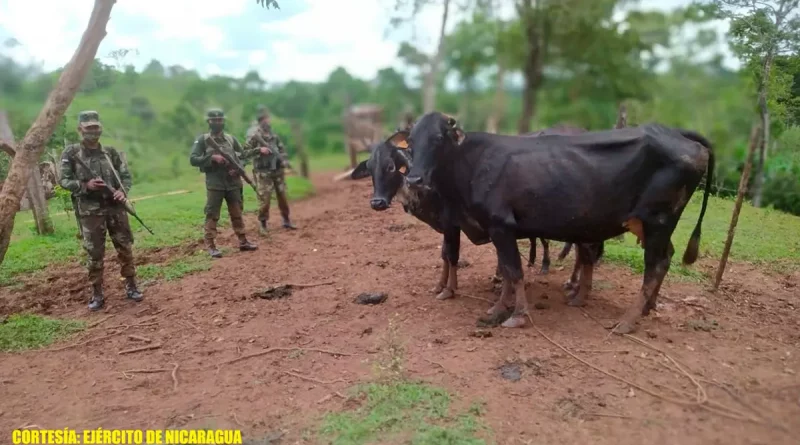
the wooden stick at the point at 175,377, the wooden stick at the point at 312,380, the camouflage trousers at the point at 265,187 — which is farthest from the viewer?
the camouflage trousers at the point at 265,187

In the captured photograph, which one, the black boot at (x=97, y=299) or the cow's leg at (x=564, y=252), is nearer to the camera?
the black boot at (x=97, y=299)

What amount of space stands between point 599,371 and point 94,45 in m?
6.39

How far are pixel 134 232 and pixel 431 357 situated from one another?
7.90m

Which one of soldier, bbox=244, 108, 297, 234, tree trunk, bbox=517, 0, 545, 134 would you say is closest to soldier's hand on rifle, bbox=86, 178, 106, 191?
soldier, bbox=244, 108, 297, 234

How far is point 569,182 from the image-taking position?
5.73 metres

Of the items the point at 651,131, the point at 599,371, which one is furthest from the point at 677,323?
the point at 651,131

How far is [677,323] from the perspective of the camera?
5.98 metres

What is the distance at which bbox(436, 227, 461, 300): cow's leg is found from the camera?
680 cm

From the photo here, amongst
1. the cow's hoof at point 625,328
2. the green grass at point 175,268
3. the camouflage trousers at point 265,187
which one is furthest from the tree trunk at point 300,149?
the cow's hoof at point 625,328

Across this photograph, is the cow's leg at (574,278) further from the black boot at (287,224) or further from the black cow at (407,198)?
the black boot at (287,224)

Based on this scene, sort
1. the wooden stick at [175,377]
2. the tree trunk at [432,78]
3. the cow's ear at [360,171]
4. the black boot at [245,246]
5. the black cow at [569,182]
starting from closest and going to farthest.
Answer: the wooden stick at [175,377]
the black cow at [569,182]
the cow's ear at [360,171]
the black boot at [245,246]
the tree trunk at [432,78]

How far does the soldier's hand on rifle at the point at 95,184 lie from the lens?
679 cm

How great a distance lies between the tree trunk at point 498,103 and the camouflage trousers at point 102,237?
17.6 metres

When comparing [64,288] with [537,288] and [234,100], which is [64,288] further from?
[234,100]
